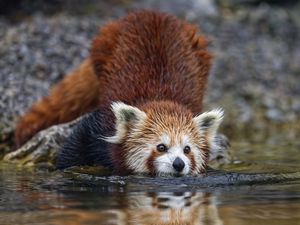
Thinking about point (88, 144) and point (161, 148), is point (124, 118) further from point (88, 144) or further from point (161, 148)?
point (88, 144)

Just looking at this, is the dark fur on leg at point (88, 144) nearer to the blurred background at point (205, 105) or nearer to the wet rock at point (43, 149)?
the blurred background at point (205, 105)

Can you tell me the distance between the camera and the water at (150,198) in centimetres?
691

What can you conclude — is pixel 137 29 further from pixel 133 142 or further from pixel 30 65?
pixel 30 65

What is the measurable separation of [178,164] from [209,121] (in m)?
1.22

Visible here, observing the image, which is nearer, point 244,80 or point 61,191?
point 61,191

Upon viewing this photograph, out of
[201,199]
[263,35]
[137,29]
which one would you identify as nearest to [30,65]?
[137,29]

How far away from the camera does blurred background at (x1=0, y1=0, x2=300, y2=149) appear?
14547mm

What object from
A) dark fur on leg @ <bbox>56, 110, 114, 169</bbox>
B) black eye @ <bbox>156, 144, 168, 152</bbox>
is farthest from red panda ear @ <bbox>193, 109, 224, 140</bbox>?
dark fur on leg @ <bbox>56, 110, 114, 169</bbox>

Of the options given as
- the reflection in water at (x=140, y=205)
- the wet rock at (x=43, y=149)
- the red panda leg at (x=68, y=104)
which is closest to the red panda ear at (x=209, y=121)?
the reflection in water at (x=140, y=205)

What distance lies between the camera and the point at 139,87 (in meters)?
10.7

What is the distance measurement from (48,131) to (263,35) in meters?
8.13

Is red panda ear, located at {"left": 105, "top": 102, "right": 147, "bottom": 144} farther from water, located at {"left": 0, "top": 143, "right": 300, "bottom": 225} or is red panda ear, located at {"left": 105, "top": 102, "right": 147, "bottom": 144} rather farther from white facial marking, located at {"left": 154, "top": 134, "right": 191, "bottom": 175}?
water, located at {"left": 0, "top": 143, "right": 300, "bottom": 225}

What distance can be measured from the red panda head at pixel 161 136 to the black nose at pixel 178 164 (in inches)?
5.3

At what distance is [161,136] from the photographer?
31.5ft
